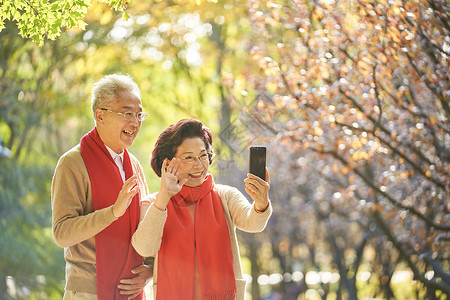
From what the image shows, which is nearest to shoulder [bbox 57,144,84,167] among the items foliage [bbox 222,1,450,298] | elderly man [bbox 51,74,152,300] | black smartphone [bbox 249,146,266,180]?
elderly man [bbox 51,74,152,300]

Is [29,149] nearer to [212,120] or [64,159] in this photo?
[212,120]

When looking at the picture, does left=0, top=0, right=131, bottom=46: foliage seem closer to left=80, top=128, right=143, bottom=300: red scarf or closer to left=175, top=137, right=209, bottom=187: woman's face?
left=80, top=128, right=143, bottom=300: red scarf

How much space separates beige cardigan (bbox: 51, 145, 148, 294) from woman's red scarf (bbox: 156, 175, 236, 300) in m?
0.33

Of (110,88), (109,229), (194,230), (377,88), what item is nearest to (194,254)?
(194,230)

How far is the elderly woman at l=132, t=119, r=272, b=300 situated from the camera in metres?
3.14

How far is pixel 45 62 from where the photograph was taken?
11.2m

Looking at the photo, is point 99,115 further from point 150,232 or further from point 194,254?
point 194,254

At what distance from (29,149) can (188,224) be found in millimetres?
8472

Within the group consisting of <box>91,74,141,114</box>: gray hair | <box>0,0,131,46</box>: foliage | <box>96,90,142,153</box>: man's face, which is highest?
<box>0,0,131,46</box>: foliage

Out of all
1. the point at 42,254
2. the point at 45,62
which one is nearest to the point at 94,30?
the point at 45,62

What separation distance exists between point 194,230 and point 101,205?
0.46 metres

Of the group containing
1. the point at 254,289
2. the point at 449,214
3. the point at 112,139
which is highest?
the point at 112,139

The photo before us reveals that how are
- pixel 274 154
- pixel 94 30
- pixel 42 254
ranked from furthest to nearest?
pixel 274 154 → pixel 94 30 → pixel 42 254

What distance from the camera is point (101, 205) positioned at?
326 centimetres
